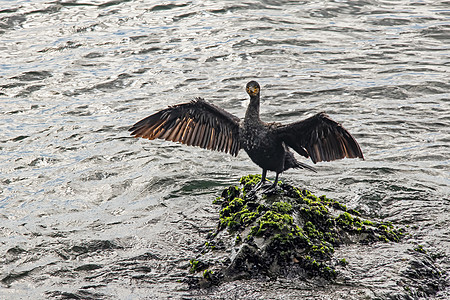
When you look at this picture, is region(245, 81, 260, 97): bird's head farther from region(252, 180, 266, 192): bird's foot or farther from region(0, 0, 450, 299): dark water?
region(0, 0, 450, 299): dark water

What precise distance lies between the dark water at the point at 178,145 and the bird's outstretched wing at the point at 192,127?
1.16 metres

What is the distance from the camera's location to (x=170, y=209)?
355 inches

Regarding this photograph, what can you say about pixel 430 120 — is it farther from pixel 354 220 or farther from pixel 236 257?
pixel 236 257

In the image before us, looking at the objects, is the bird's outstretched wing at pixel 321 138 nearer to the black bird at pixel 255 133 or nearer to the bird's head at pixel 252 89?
the black bird at pixel 255 133

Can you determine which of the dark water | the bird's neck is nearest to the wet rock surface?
the dark water

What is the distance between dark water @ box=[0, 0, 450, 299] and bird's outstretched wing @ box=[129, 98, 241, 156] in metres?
1.16

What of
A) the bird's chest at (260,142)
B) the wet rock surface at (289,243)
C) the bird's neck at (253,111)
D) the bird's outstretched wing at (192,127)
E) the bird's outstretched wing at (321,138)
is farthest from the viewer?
the bird's outstretched wing at (192,127)

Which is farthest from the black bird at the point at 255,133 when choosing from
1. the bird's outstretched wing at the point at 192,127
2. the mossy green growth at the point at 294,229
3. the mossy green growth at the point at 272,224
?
the mossy green growth at the point at 272,224

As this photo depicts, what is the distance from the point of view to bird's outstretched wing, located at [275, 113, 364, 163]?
674 cm

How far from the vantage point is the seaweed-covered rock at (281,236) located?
20.7 feet

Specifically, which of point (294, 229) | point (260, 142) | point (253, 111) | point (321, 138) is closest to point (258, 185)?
point (260, 142)

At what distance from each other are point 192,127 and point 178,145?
13.1 feet

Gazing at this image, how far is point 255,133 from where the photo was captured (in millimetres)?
7285

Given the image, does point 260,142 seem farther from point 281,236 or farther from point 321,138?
point 281,236
